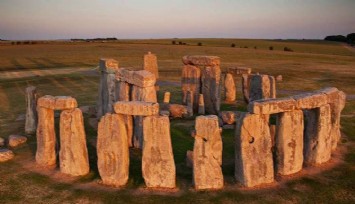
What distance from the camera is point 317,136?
37.0 feet

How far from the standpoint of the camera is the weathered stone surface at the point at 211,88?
18484 mm

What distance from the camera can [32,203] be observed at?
9398mm

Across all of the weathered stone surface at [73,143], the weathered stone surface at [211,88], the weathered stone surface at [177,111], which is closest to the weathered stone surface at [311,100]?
the weathered stone surface at [73,143]

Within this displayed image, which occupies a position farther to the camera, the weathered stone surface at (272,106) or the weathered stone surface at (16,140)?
the weathered stone surface at (16,140)

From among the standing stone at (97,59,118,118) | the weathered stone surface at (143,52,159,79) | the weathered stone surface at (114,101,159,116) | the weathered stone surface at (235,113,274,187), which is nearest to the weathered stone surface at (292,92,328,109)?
the weathered stone surface at (235,113,274,187)

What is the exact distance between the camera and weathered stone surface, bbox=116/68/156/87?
12.8 m

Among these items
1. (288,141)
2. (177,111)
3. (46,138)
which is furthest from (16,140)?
(288,141)

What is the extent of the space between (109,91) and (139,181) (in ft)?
22.2

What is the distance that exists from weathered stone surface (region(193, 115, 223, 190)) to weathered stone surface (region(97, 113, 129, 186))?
2076 millimetres

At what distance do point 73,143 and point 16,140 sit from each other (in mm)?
4491

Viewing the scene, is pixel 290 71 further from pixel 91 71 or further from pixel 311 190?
pixel 311 190

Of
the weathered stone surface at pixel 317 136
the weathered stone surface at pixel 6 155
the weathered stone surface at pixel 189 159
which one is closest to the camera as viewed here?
the weathered stone surface at pixel 317 136

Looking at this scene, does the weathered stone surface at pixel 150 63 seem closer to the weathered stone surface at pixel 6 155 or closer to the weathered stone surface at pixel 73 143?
the weathered stone surface at pixel 6 155

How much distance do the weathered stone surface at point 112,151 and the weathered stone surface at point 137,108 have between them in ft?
0.76
